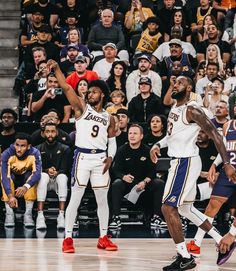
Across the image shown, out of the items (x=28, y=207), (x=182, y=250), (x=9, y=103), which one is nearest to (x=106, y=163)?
(x=182, y=250)

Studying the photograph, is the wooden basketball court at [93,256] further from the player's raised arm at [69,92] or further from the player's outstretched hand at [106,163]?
the player's raised arm at [69,92]

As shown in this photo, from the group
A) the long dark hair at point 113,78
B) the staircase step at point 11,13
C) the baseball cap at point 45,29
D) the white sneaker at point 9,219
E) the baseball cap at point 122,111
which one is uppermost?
the staircase step at point 11,13

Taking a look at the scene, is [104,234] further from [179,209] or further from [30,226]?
[30,226]

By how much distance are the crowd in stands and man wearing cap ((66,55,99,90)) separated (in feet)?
0.05

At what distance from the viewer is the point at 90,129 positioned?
1302cm

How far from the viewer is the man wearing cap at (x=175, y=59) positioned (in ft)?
59.0

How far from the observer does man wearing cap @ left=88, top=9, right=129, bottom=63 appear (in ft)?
61.4

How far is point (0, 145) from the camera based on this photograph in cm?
1638

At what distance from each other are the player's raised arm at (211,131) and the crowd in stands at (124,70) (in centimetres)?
364

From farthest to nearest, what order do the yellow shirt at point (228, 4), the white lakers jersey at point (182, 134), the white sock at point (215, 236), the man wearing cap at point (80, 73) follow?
the yellow shirt at point (228, 4) < the man wearing cap at point (80, 73) < the white sock at point (215, 236) < the white lakers jersey at point (182, 134)

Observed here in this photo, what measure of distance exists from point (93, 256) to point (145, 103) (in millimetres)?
4928

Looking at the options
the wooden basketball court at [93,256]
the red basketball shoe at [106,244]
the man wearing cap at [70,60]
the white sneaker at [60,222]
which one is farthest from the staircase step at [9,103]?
the red basketball shoe at [106,244]

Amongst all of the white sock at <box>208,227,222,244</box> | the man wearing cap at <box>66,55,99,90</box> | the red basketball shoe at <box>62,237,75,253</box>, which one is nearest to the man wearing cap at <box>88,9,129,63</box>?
the man wearing cap at <box>66,55,99,90</box>

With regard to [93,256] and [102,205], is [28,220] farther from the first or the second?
[93,256]
